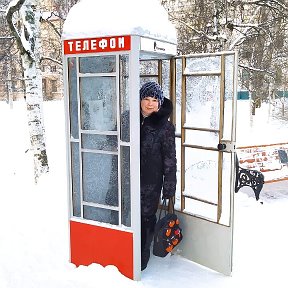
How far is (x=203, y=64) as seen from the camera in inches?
150

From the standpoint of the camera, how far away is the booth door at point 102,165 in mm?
3588

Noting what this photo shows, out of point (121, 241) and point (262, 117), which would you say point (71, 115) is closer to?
point (121, 241)

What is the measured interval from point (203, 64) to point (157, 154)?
38.5 inches

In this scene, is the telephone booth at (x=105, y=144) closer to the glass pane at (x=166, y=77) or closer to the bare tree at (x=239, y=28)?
the glass pane at (x=166, y=77)

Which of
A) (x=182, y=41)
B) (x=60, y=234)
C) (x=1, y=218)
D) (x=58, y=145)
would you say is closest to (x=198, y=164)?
(x=60, y=234)

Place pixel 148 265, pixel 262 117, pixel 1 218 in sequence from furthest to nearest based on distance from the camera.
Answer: pixel 262 117, pixel 1 218, pixel 148 265

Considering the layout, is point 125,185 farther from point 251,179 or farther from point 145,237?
point 251,179

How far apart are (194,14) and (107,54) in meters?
9.81

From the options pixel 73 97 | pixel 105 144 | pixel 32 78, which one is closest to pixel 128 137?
pixel 105 144

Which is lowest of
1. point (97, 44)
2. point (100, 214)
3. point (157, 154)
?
point (100, 214)

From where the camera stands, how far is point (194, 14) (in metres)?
12.5

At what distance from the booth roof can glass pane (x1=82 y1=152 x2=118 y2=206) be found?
113 cm

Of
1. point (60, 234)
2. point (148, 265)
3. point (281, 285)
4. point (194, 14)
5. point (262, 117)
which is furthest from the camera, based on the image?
point (262, 117)

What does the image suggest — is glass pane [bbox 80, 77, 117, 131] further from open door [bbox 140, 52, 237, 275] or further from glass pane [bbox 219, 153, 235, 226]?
glass pane [bbox 219, 153, 235, 226]
